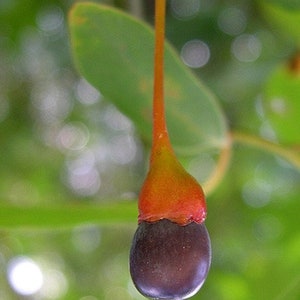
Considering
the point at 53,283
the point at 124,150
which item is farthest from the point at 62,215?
the point at 53,283

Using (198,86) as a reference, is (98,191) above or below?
above

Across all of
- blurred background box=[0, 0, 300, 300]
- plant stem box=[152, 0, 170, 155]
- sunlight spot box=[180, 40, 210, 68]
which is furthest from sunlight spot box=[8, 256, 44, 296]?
plant stem box=[152, 0, 170, 155]

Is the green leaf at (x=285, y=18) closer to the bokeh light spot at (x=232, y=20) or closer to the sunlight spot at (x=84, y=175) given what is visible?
the bokeh light spot at (x=232, y=20)

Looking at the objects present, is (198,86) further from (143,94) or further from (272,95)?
(272,95)

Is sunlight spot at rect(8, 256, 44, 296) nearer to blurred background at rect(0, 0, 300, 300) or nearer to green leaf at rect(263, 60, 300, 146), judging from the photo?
blurred background at rect(0, 0, 300, 300)

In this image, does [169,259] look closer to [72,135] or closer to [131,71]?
[131,71]

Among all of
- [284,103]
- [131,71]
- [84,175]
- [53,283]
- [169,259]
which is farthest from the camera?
[53,283]

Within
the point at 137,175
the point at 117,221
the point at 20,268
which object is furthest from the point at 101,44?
the point at 20,268
